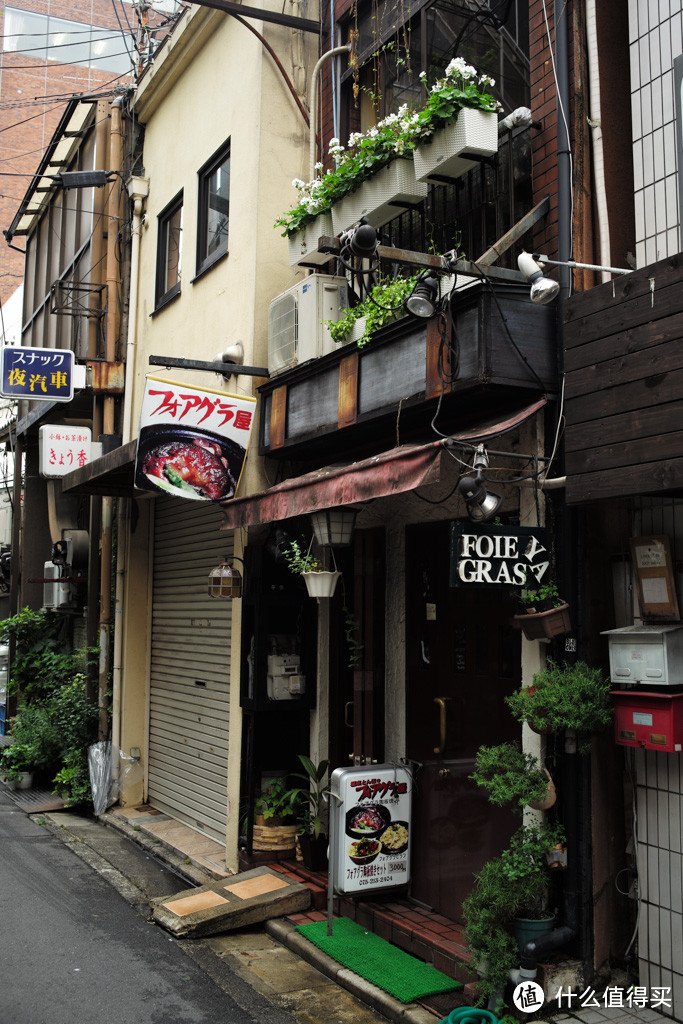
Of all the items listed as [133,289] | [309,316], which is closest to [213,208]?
[133,289]

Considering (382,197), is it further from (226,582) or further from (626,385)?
(226,582)

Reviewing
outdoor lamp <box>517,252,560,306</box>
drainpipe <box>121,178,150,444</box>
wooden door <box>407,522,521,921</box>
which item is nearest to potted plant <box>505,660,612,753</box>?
wooden door <box>407,522,521,921</box>

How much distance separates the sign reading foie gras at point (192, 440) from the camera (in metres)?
8.01

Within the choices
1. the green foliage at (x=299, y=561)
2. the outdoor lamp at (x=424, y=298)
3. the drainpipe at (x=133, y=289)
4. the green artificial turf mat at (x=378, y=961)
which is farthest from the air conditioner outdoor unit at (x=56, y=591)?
the outdoor lamp at (x=424, y=298)

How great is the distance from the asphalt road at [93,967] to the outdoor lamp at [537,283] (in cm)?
491

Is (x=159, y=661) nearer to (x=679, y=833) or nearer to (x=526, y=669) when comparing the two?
(x=526, y=669)

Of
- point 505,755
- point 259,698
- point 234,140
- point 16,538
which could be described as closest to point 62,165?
point 16,538

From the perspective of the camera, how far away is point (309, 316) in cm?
824

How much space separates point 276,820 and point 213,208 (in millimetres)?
6922

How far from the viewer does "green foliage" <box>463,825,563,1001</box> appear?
5.49 m

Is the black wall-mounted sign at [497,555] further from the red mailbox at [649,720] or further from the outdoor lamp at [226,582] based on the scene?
the outdoor lamp at [226,582]

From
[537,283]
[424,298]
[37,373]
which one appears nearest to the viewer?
[537,283]

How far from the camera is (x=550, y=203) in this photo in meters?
6.16

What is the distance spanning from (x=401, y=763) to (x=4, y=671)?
11.6 meters
